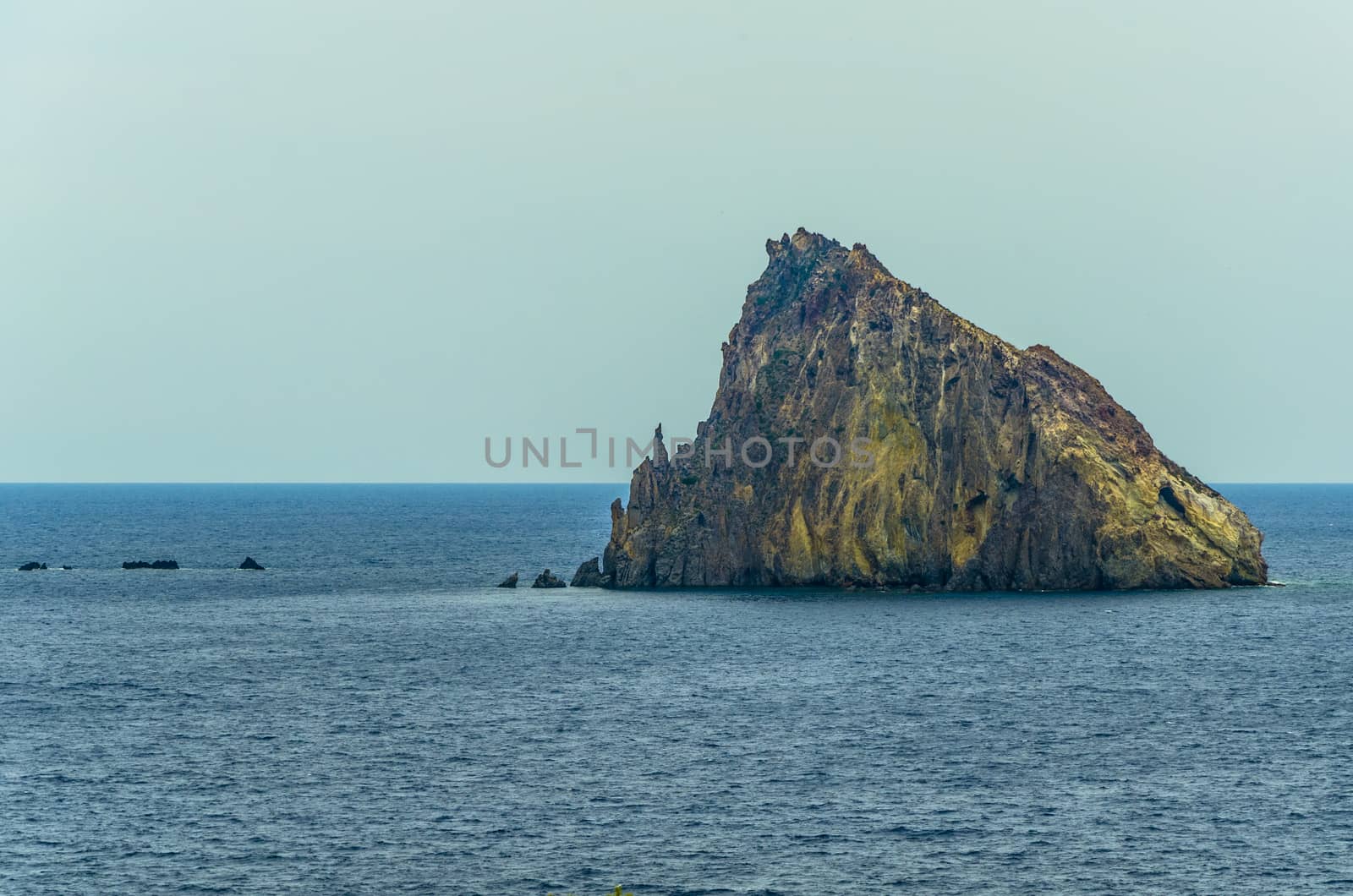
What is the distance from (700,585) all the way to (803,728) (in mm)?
67522

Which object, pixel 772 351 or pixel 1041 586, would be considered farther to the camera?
pixel 772 351

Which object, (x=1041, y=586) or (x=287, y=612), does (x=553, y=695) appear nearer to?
(x=287, y=612)

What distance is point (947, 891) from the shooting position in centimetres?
5175

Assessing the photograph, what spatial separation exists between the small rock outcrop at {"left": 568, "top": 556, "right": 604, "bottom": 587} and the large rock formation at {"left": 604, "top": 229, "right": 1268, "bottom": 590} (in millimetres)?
1528

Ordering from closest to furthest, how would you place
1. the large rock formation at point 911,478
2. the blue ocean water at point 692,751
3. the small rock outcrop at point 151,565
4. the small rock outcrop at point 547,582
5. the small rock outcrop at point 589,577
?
the blue ocean water at point 692,751 < the large rock formation at point 911,478 < the small rock outcrop at point 589,577 < the small rock outcrop at point 547,582 < the small rock outcrop at point 151,565

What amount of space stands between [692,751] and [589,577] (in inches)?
3146

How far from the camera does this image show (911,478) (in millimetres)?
→ 136000

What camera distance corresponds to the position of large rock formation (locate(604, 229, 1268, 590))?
13400 centimetres

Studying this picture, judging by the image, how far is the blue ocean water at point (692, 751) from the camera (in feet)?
179

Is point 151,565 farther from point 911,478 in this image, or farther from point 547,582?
point 911,478

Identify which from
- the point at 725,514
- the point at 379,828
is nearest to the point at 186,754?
the point at 379,828

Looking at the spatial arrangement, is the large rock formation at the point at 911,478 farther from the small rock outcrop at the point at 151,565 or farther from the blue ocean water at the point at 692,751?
the small rock outcrop at the point at 151,565

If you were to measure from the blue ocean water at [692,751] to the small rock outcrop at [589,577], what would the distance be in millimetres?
24642

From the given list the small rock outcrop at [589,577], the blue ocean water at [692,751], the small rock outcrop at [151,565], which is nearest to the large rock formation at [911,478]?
the small rock outcrop at [589,577]
